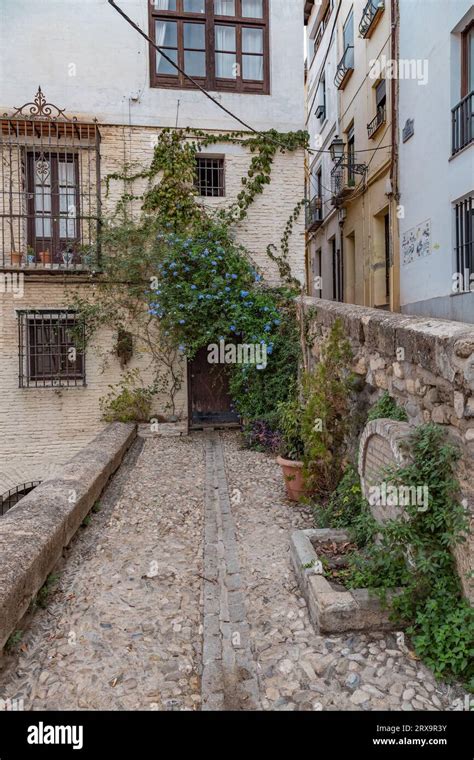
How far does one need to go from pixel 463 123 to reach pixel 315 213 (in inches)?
364

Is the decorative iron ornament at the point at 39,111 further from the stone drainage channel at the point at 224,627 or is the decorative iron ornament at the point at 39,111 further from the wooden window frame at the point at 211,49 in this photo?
the stone drainage channel at the point at 224,627

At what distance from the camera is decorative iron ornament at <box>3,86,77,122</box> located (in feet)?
27.4

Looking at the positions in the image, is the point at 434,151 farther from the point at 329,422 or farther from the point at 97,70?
the point at 329,422

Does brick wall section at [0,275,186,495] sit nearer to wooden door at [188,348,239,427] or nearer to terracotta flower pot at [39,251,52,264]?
terracotta flower pot at [39,251,52,264]

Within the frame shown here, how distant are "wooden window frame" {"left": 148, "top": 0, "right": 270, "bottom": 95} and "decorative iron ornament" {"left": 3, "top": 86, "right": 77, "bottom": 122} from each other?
5.62 feet

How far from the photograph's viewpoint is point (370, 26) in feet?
36.1

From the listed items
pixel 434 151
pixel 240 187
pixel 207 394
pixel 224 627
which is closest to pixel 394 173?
pixel 434 151

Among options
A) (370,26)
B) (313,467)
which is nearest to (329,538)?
(313,467)

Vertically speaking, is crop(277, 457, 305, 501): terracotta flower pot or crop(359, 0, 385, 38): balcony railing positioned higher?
crop(359, 0, 385, 38): balcony railing

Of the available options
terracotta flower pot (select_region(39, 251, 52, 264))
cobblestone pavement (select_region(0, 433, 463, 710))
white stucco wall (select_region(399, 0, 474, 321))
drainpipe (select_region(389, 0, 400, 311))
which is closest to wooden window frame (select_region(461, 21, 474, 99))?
white stucco wall (select_region(399, 0, 474, 321))

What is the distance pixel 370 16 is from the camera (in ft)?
35.7

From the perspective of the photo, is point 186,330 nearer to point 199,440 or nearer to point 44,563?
point 199,440

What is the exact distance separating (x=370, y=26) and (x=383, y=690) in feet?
42.2

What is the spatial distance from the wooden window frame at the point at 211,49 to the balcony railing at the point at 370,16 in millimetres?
2877
